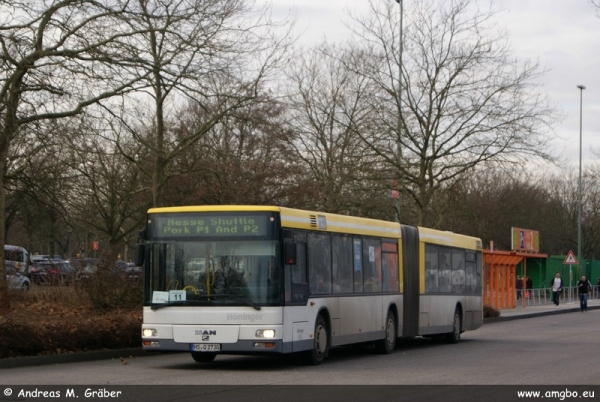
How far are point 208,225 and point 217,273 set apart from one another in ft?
2.76

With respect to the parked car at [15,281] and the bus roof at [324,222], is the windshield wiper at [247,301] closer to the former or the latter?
the bus roof at [324,222]

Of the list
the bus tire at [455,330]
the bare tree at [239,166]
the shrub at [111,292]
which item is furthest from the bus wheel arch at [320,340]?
the bare tree at [239,166]

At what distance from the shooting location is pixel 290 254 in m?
15.2

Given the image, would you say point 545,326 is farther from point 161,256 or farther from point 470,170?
point 161,256

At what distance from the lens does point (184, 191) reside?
37.0 m

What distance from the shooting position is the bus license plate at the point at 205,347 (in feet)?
50.0

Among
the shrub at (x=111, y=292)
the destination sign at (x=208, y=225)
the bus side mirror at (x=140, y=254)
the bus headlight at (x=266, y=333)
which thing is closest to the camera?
the bus headlight at (x=266, y=333)

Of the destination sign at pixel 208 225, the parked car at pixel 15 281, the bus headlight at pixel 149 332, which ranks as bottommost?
the bus headlight at pixel 149 332

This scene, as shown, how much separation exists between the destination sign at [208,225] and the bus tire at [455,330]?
10.2m

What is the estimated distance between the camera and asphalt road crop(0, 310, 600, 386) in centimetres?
1346

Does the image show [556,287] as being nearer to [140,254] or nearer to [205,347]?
[205,347]

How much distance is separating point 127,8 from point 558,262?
46023 millimetres

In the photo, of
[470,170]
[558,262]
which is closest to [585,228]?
[558,262]

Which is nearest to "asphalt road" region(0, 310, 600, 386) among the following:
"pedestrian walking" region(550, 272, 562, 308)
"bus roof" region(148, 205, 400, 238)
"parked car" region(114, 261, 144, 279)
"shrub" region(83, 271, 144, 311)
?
"bus roof" region(148, 205, 400, 238)
